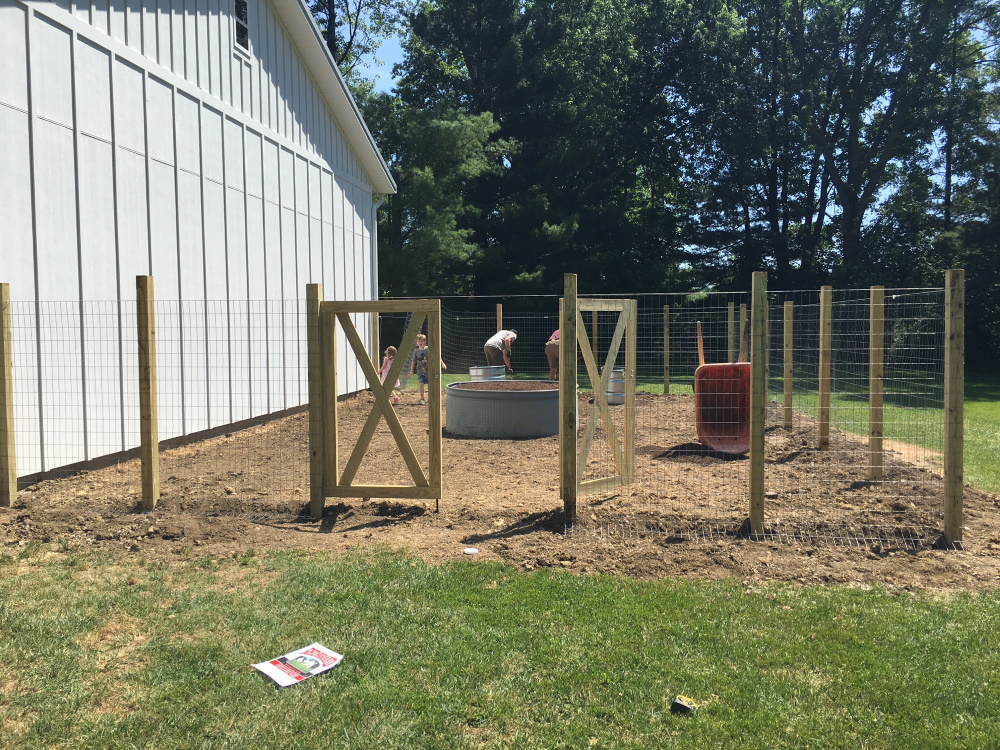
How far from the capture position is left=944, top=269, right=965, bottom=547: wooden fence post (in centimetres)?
616

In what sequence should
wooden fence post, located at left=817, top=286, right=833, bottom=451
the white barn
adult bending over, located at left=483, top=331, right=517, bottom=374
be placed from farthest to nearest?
adult bending over, located at left=483, top=331, right=517, bottom=374
wooden fence post, located at left=817, top=286, right=833, bottom=451
the white barn

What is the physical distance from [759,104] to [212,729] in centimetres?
3831

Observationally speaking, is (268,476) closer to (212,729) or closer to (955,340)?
(212,729)

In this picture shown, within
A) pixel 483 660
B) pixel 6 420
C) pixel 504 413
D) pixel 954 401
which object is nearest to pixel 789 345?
pixel 504 413

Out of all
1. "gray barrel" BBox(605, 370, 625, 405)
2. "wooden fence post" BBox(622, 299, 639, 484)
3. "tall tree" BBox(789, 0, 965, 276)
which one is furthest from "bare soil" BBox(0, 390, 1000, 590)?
"tall tree" BBox(789, 0, 965, 276)

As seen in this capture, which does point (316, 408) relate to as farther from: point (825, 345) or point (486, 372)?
point (486, 372)

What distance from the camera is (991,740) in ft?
11.4

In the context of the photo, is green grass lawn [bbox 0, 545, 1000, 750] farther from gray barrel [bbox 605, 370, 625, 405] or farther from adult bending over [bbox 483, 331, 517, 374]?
adult bending over [bbox 483, 331, 517, 374]

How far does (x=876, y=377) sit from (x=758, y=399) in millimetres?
2425

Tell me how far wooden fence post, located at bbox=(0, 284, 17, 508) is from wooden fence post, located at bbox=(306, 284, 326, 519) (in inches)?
112

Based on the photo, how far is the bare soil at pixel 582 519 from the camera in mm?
5902

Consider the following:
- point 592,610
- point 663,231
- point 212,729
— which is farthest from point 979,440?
point 663,231

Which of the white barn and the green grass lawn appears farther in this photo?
the white barn

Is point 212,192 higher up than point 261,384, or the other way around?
point 212,192
